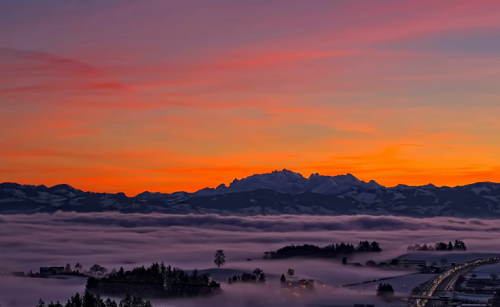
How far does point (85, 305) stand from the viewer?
184 m

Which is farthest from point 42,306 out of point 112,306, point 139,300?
point 139,300

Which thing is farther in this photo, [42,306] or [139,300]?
[139,300]

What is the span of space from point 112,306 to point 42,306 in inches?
583

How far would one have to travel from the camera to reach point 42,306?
6688 inches

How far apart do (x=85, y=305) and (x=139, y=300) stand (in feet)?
50.3

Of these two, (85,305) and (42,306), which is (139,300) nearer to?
(85,305)

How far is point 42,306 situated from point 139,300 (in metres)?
30.2

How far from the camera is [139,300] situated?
194 m

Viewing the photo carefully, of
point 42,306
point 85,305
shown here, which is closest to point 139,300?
point 85,305

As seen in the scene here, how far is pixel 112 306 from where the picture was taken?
172125mm

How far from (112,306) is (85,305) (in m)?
14.4

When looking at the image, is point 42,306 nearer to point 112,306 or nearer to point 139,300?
point 112,306

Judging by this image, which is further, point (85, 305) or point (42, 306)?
point (85, 305)
